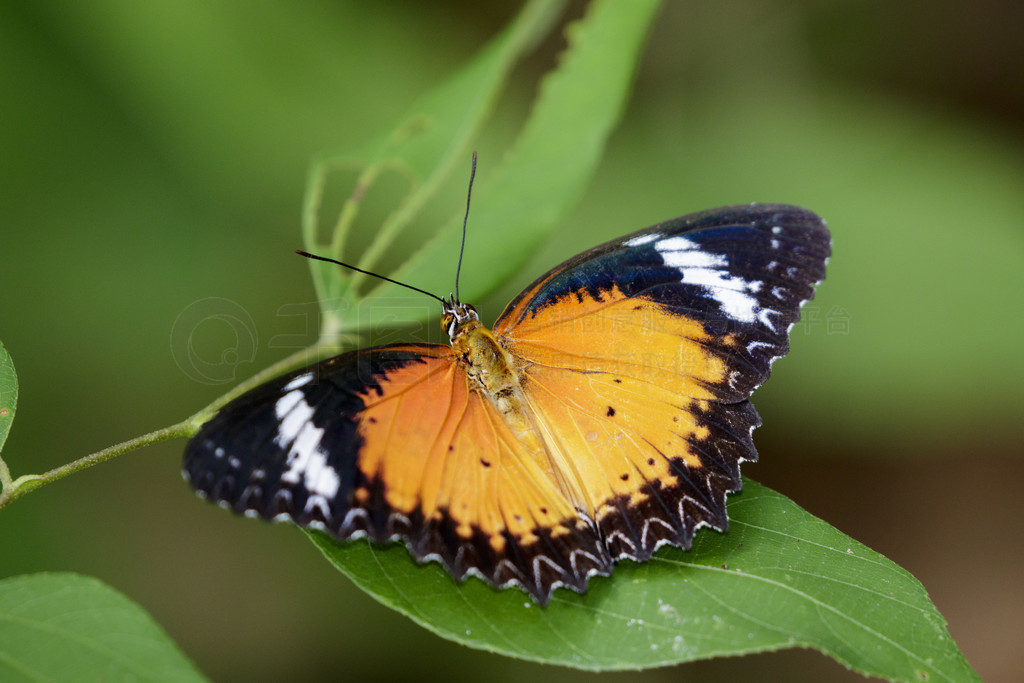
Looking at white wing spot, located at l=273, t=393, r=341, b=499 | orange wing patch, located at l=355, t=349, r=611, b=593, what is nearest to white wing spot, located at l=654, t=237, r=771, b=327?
orange wing patch, located at l=355, t=349, r=611, b=593

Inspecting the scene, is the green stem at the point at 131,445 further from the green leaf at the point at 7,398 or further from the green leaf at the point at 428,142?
the green leaf at the point at 428,142

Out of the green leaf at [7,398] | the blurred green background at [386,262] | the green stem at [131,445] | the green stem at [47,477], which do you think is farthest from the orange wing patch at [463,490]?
the blurred green background at [386,262]

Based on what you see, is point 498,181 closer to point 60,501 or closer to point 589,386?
point 589,386

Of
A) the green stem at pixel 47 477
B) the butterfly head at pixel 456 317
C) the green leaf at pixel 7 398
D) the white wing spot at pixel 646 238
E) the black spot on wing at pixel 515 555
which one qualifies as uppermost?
the white wing spot at pixel 646 238

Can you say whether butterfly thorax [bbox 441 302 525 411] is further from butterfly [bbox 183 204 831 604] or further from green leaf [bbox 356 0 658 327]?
green leaf [bbox 356 0 658 327]

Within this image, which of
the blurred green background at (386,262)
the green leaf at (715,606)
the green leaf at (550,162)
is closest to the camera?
the green leaf at (715,606)

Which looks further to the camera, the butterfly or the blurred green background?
the blurred green background
